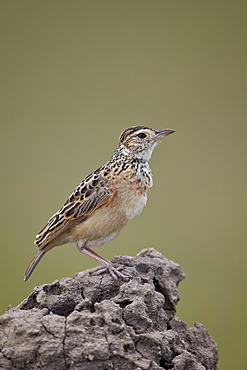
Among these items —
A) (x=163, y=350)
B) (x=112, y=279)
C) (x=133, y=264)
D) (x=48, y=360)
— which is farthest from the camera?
(x=133, y=264)

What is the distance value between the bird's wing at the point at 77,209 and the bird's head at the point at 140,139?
393 millimetres

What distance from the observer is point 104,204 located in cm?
504

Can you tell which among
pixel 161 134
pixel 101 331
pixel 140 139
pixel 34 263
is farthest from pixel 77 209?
pixel 101 331

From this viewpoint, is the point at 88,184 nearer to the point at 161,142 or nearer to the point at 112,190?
the point at 112,190

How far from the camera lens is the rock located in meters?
3.59

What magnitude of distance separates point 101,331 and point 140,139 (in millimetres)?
2092

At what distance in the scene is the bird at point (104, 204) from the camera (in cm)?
501

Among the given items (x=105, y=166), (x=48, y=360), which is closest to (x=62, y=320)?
(x=48, y=360)

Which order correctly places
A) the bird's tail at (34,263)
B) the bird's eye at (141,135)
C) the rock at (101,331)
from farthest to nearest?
the bird's eye at (141,135), the bird's tail at (34,263), the rock at (101,331)

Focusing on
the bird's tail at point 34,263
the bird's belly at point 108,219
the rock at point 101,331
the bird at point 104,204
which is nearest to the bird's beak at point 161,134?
the bird at point 104,204

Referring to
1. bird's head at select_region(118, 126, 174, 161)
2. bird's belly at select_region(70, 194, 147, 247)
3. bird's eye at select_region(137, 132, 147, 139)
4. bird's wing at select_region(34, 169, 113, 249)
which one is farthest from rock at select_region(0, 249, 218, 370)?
bird's eye at select_region(137, 132, 147, 139)

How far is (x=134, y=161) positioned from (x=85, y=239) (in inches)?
34.4

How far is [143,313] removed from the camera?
4.01 meters

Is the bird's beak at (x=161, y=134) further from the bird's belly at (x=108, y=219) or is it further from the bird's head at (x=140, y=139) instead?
the bird's belly at (x=108, y=219)
